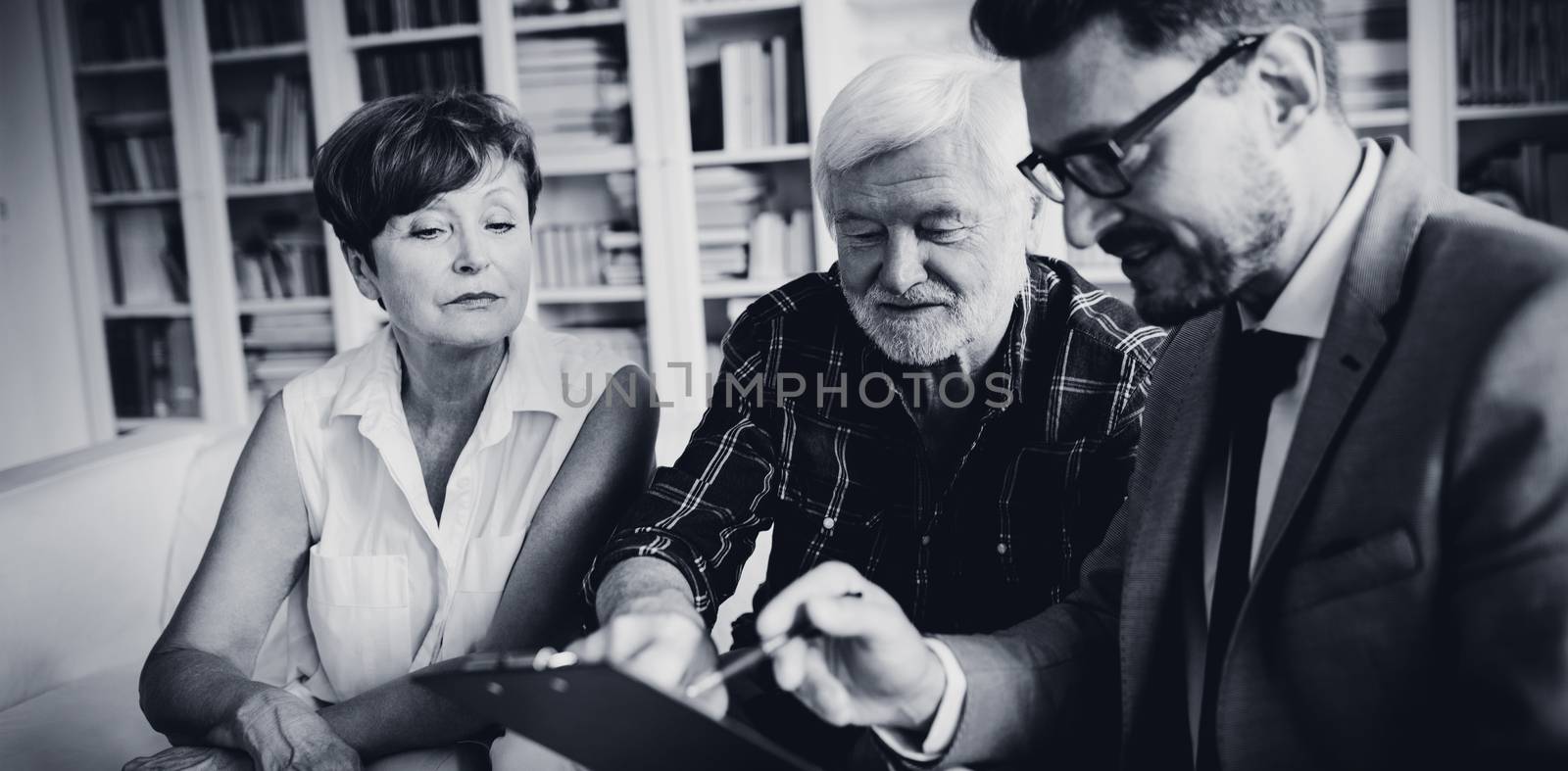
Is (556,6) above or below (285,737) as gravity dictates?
above

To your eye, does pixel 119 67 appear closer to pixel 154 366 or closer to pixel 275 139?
pixel 275 139

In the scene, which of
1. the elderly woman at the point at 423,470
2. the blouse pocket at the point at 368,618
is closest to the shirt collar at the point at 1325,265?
the elderly woman at the point at 423,470

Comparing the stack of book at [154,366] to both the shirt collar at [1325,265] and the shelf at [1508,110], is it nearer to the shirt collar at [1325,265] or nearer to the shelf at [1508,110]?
the shirt collar at [1325,265]

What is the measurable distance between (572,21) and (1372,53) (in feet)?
7.07

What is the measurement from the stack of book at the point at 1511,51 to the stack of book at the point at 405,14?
106 inches

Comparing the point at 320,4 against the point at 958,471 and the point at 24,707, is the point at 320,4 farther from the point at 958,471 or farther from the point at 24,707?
the point at 958,471

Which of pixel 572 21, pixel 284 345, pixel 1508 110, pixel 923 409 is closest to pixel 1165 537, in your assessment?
pixel 923 409

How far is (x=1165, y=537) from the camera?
3.38ft

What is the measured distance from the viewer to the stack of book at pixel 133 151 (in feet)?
12.2

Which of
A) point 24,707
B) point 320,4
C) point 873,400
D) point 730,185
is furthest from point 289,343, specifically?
point 873,400

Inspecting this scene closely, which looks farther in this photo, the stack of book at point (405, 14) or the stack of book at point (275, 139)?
the stack of book at point (275, 139)

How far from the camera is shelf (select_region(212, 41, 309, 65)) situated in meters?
3.51

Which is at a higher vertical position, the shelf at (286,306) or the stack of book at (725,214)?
the stack of book at (725,214)

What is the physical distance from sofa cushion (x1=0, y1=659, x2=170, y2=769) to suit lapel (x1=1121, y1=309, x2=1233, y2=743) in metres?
1.41
